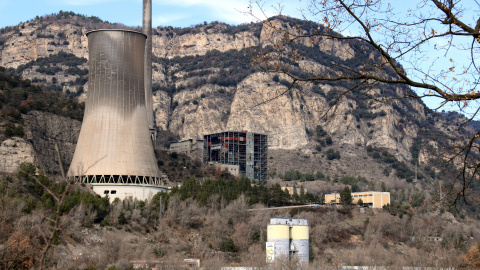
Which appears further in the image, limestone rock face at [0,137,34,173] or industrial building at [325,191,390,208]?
industrial building at [325,191,390,208]

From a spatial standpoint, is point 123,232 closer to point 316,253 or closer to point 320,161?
point 316,253

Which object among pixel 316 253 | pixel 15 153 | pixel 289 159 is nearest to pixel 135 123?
pixel 15 153

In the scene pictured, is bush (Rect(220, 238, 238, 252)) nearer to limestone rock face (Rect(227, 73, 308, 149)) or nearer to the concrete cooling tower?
the concrete cooling tower

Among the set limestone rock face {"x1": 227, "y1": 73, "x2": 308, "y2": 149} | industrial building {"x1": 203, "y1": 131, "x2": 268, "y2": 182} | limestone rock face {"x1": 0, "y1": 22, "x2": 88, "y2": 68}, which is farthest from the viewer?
limestone rock face {"x1": 0, "y1": 22, "x2": 88, "y2": 68}

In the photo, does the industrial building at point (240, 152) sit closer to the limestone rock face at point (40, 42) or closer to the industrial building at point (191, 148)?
the industrial building at point (191, 148)

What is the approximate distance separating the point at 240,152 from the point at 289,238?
45336 millimetres

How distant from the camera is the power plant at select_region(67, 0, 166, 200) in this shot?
54.8 m

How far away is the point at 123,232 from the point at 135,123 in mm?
9263

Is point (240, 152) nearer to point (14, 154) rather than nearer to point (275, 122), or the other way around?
point (14, 154)

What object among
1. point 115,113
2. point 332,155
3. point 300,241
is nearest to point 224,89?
point 332,155

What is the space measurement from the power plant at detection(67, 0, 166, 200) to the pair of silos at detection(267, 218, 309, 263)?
40.9ft

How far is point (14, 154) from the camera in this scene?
6116 cm

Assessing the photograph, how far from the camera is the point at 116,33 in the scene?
55406 mm

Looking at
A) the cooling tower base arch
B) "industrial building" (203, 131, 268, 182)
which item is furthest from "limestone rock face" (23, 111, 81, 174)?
"industrial building" (203, 131, 268, 182)
